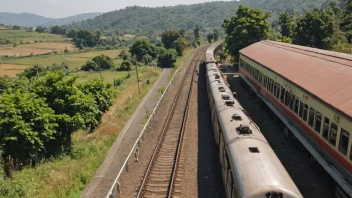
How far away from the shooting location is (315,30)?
2046 inches

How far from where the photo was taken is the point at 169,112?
31438 mm

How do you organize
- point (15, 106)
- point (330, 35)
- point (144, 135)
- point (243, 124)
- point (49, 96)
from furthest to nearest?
point (330, 35), point (144, 135), point (49, 96), point (15, 106), point (243, 124)

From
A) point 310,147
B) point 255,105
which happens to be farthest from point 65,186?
point 255,105

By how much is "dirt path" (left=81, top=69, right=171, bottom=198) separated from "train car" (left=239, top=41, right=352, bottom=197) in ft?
39.1

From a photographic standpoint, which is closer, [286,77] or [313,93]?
[313,93]

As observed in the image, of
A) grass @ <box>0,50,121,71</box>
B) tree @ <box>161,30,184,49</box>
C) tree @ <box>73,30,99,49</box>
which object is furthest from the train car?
tree @ <box>73,30,99,49</box>

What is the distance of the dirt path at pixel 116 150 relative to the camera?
17.8m

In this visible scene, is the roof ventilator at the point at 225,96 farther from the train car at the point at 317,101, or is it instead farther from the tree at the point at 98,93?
the tree at the point at 98,93

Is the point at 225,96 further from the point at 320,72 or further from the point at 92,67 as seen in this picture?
the point at 92,67

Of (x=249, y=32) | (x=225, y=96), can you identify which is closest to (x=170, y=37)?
(x=249, y=32)

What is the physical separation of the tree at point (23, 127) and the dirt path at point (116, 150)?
4443mm

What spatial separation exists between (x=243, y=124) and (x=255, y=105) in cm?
1640

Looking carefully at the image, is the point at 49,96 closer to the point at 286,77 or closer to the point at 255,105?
the point at 286,77

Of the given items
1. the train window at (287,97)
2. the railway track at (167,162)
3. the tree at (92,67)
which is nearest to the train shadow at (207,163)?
the railway track at (167,162)
